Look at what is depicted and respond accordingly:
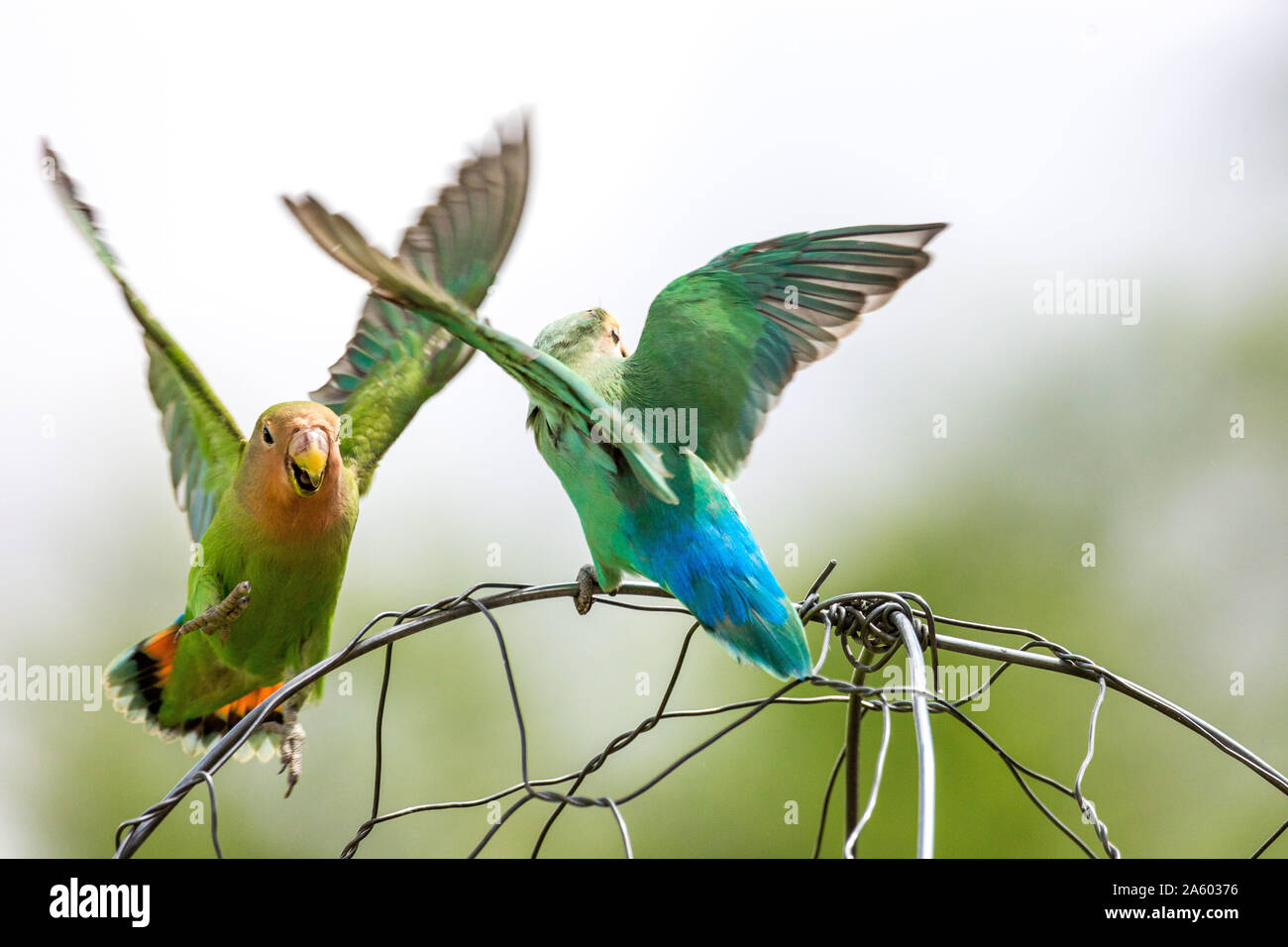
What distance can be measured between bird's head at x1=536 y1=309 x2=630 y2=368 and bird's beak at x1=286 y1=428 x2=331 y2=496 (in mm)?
528

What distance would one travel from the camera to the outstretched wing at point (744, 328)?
8.60 ft

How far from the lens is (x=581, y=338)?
2.67 m

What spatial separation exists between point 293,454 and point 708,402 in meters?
0.92

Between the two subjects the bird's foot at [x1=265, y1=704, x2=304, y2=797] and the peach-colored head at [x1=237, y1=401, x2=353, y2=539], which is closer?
the peach-colored head at [x1=237, y1=401, x2=353, y2=539]

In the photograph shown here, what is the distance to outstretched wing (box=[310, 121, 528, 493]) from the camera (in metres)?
2.48

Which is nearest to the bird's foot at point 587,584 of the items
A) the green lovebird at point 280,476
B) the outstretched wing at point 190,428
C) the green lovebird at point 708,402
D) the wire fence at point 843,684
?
the green lovebird at point 708,402

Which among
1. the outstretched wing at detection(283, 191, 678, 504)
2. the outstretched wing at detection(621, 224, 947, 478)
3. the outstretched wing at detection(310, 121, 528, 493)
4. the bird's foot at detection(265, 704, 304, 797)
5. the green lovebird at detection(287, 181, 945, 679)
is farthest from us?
the bird's foot at detection(265, 704, 304, 797)

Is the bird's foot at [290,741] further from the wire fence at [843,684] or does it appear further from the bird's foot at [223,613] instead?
the wire fence at [843,684]

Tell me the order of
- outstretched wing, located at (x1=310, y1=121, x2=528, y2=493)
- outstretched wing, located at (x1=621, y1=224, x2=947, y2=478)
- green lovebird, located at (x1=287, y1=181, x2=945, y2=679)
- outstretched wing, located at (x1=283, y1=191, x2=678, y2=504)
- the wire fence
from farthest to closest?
outstretched wing, located at (x1=621, y1=224, x2=947, y2=478) → outstretched wing, located at (x1=310, y1=121, x2=528, y2=493) → green lovebird, located at (x1=287, y1=181, x2=945, y2=679) → the wire fence → outstretched wing, located at (x1=283, y1=191, x2=678, y2=504)

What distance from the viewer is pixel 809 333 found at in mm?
2691

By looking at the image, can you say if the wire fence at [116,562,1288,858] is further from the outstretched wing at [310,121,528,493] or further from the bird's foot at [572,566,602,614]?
the outstretched wing at [310,121,528,493]

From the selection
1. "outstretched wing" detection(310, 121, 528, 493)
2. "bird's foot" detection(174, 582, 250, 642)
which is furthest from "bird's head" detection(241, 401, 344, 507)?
"outstretched wing" detection(310, 121, 528, 493)

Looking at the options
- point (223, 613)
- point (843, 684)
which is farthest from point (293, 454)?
point (843, 684)
